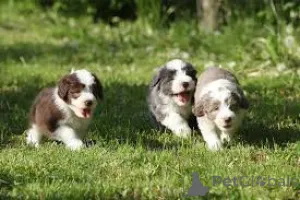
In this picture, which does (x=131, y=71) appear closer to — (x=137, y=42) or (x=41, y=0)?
(x=137, y=42)

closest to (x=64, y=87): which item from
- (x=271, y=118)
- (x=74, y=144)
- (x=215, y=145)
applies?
(x=74, y=144)

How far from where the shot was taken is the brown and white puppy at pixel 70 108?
6762mm

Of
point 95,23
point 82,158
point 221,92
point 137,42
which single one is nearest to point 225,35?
point 137,42

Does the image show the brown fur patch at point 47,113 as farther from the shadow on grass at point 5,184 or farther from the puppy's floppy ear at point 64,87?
the shadow on grass at point 5,184

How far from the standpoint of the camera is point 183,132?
7.59 meters

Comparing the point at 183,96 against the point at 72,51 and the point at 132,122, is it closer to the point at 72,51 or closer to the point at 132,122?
the point at 132,122

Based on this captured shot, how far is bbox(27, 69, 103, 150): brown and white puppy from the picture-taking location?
6.76 m

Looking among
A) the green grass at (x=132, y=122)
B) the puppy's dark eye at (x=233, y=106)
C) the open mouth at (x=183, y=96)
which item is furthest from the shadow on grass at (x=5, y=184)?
the open mouth at (x=183, y=96)

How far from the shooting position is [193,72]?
25.7ft

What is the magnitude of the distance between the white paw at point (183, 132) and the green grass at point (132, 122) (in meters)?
0.10

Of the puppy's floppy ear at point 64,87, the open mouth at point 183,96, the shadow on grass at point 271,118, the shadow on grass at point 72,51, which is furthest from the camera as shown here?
the shadow on grass at point 72,51

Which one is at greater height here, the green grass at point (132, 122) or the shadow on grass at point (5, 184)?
the green grass at point (132, 122)

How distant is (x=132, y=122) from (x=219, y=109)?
1.68m

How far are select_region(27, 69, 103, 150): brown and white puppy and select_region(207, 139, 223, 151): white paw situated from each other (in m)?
1.13
